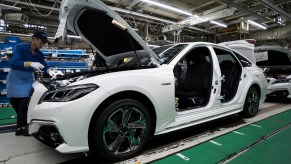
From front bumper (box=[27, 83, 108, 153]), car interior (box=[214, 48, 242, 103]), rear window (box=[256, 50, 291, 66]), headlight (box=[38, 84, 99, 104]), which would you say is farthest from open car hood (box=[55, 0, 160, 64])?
rear window (box=[256, 50, 291, 66])

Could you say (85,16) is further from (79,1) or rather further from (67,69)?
(67,69)

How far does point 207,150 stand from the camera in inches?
82.1

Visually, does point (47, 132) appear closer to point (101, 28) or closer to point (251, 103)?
point (101, 28)

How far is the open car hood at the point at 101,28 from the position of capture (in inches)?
75.7

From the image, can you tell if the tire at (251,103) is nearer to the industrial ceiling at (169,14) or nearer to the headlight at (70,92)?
the headlight at (70,92)

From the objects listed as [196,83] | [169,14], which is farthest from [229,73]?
[169,14]

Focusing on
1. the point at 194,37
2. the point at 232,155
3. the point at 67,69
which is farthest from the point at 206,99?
the point at 194,37

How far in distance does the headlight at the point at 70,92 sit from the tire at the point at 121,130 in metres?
0.25

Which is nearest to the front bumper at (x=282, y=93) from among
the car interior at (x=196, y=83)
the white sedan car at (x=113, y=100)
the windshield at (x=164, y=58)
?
the white sedan car at (x=113, y=100)

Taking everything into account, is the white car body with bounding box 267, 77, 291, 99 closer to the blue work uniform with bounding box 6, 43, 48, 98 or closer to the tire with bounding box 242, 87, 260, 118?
the tire with bounding box 242, 87, 260, 118

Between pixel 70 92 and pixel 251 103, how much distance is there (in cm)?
326

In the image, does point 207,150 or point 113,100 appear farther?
point 207,150

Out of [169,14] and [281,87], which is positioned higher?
[169,14]

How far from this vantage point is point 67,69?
21.0ft
